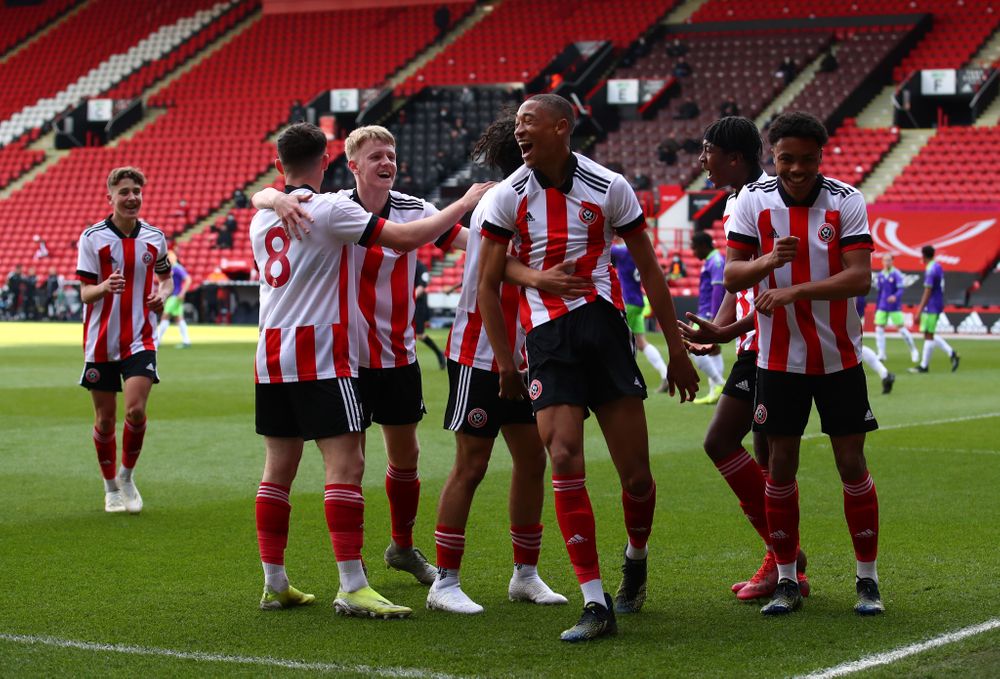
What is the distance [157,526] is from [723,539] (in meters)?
3.15

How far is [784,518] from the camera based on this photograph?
566 cm

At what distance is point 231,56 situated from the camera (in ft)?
159

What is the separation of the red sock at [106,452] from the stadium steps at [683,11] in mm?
36645

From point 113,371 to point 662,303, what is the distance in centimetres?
447

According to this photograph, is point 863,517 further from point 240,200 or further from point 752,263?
point 240,200

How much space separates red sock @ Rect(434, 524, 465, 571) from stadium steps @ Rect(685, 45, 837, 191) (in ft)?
102

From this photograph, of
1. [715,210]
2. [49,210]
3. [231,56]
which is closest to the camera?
[715,210]

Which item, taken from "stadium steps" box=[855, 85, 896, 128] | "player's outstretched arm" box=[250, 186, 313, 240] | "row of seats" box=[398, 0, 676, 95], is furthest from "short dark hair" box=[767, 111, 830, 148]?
"row of seats" box=[398, 0, 676, 95]

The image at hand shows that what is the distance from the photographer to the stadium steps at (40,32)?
52875mm

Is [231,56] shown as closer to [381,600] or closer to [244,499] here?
[244,499]

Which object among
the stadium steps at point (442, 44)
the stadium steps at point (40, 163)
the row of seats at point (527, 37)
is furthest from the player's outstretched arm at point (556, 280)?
the stadium steps at point (40, 163)

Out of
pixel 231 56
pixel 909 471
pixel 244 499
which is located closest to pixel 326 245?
pixel 244 499

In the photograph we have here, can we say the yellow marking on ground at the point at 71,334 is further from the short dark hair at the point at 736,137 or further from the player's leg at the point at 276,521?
the short dark hair at the point at 736,137

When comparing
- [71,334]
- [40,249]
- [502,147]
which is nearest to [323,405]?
[502,147]
